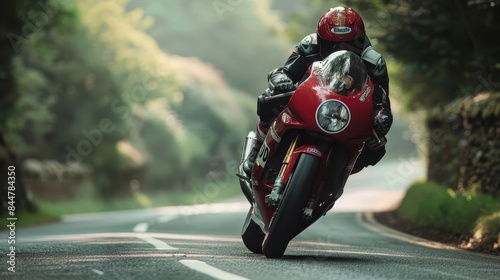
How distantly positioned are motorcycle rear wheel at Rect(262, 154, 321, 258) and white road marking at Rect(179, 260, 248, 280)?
2.47 ft

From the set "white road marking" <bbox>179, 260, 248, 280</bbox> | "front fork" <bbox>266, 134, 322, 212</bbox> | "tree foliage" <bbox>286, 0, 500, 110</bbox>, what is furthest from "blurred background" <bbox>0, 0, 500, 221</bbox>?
"white road marking" <bbox>179, 260, 248, 280</bbox>

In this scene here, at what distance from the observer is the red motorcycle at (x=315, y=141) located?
737 cm

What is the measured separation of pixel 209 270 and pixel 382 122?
2184mm

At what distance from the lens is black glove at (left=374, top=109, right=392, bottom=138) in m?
7.75

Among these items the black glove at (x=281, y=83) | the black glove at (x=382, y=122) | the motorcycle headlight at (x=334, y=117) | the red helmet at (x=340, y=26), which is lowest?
the black glove at (x=382, y=122)

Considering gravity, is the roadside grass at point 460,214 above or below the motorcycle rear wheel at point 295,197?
below

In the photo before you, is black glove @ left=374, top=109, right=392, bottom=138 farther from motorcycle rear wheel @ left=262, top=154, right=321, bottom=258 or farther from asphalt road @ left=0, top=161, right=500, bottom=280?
asphalt road @ left=0, top=161, right=500, bottom=280

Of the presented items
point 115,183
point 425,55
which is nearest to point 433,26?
point 425,55

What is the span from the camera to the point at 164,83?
150 feet

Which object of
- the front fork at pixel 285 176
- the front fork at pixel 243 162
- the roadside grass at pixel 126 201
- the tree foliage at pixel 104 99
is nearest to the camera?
the front fork at pixel 285 176

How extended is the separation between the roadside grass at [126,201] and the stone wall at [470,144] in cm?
1085

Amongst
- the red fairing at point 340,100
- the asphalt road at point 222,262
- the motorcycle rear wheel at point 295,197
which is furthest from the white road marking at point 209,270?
the red fairing at point 340,100

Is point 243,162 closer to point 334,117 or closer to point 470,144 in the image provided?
point 334,117

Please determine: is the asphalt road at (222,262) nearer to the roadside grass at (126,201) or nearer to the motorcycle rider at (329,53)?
the motorcycle rider at (329,53)
